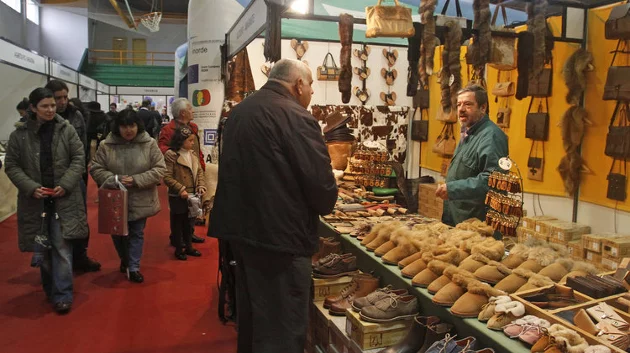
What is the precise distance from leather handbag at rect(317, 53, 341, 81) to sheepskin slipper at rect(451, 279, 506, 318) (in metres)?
5.05

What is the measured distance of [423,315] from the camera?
244cm

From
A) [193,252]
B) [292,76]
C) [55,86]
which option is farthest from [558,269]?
[193,252]

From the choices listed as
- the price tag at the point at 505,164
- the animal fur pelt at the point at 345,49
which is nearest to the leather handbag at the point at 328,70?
the animal fur pelt at the point at 345,49

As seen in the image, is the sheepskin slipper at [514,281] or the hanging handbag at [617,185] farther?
the hanging handbag at [617,185]

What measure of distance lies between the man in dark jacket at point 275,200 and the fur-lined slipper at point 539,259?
0.93 metres

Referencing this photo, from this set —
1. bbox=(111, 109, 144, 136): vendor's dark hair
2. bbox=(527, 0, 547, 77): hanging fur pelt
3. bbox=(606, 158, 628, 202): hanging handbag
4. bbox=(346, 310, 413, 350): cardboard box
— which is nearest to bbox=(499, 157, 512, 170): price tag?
bbox=(346, 310, 413, 350): cardboard box

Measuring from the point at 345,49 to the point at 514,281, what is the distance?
2.60 metres

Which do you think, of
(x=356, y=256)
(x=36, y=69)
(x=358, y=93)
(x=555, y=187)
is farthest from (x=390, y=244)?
(x=36, y=69)

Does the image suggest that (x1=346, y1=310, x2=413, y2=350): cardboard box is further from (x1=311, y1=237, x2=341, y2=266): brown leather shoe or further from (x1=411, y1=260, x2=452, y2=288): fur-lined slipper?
(x1=311, y1=237, x2=341, y2=266): brown leather shoe

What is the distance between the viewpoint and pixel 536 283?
7.09 feet

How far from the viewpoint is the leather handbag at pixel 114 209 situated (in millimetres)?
4418

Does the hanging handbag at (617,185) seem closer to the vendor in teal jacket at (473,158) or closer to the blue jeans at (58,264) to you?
the vendor in teal jacket at (473,158)

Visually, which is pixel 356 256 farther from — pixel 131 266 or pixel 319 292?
pixel 131 266

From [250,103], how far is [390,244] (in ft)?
3.81
